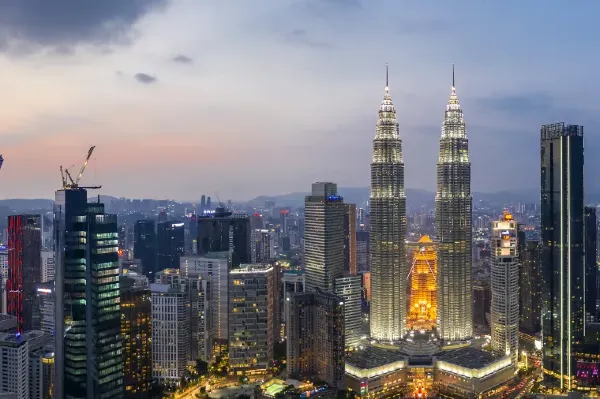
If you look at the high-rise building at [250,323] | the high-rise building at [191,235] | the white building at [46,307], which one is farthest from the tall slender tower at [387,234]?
the high-rise building at [191,235]

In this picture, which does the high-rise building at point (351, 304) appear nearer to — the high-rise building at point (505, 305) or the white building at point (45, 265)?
the high-rise building at point (505, 305)

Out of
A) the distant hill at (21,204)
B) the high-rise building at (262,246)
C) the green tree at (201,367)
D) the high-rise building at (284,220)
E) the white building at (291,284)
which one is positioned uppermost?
the distant hill at (21,204)

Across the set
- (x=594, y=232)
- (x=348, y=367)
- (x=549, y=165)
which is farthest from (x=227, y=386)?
(x=594, y=232)

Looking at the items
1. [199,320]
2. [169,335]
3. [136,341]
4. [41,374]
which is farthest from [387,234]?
[41,374]

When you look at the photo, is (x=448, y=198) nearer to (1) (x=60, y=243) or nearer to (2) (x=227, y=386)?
(2) (x=227, y=386)

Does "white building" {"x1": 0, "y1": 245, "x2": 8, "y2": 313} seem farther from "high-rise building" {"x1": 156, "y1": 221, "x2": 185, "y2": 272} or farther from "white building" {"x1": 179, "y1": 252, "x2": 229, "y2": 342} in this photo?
"high-rise building" {"x1": 156, "y1": 221, "x2": 185, "y2": 272}

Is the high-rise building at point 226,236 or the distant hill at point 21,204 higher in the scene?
the distant hill at point 21,204

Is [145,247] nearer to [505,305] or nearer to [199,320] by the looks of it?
[199,320]
